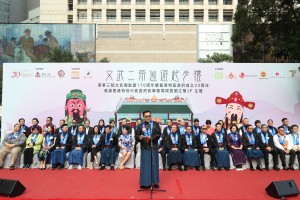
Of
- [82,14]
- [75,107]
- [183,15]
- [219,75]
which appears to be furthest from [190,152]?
[82,14]

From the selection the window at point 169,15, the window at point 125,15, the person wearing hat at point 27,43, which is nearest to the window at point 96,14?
the window at point 125,15

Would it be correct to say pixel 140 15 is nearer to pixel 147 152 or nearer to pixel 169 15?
pixel 169 15

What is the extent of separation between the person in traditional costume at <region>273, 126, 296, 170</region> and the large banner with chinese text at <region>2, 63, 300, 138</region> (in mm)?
1800

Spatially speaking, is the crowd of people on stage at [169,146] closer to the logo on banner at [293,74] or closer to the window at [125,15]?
the logo on banner at [293,74]

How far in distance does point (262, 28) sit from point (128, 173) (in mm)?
13067

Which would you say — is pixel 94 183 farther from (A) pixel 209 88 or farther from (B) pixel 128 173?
(A) pixel 209 88

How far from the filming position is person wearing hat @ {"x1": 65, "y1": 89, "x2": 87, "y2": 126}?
29.0 ft

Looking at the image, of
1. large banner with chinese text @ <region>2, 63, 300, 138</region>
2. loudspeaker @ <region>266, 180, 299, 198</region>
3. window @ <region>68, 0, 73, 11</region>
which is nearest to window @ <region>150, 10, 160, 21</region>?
window @ <region>68, 0, 73, 11</region>

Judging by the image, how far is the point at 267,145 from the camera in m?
7.04

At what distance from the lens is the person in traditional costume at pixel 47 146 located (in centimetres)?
691

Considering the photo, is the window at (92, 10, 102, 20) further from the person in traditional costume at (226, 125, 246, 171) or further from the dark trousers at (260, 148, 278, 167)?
the dark trousers at (260, 148, 278, 167)

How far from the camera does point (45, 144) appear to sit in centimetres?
707

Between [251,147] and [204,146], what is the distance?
41.9 inches

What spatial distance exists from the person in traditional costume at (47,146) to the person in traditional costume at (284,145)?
4.96 m
